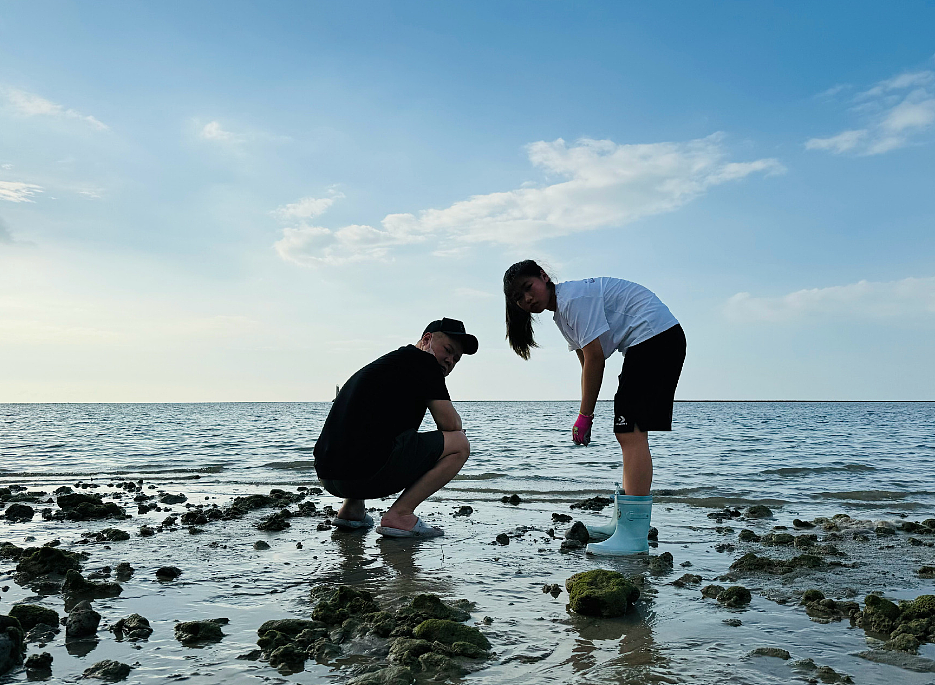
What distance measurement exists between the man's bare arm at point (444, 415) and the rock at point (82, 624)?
7.93ft

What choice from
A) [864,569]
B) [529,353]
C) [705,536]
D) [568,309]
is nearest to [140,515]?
[529,353]

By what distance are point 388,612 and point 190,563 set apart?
1.77 m

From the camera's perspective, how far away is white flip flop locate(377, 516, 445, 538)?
504 centimetres

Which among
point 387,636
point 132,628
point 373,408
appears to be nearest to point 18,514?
point 373,408

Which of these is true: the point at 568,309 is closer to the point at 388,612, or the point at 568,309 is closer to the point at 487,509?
the point at 388,612

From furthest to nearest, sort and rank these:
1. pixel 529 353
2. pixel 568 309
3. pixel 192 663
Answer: pixel 529 353, pixel 568 309, pixel 192 663

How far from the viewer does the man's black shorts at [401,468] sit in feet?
16.2

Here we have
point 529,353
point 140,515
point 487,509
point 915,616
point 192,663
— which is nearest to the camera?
point 192,663

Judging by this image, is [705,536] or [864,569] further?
[705,536]

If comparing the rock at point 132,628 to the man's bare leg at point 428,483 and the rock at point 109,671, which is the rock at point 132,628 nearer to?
the rock at point 109,671

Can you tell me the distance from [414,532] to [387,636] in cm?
228

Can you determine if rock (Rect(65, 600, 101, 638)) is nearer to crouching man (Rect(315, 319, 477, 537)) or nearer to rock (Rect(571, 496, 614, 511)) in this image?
crouching man (Rect(315, 319, 477, 537))

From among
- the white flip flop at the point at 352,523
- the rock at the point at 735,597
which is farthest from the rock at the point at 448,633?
the white flip flop at the point at 352,523

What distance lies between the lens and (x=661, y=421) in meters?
4.56
